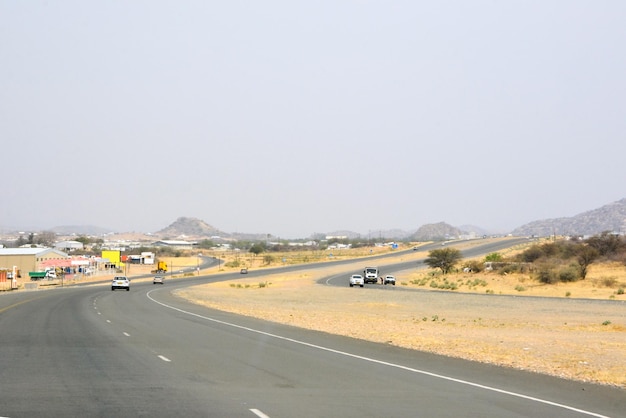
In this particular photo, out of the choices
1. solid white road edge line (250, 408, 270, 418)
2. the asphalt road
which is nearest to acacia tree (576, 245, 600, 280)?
the asphalt road

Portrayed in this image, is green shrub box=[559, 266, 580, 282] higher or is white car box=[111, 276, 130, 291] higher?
white car box=[111, 276, 130, 291]

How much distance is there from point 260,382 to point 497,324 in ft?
80.6

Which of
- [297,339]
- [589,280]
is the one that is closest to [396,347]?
[297,339]

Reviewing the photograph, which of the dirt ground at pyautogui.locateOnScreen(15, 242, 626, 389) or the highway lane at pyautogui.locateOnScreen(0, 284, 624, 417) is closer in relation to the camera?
the highway lane at pyautogui.locateOnScreen(0, 284, 624, 417)

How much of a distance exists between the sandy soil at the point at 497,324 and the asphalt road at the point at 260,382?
1.85 meters

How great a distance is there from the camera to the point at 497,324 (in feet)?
122

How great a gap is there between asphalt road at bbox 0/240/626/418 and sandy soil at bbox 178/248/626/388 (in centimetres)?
A: 185

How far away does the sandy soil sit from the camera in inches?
793

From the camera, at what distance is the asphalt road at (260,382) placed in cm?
1148

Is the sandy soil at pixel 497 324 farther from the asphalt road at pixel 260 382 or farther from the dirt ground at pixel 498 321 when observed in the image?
the asphalt road at pixel 260 382

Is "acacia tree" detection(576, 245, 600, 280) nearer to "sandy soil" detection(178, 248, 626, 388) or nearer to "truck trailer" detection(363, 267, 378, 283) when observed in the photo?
"sandy soil" detection(178, 248, 626, 388)

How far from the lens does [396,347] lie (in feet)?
77.2

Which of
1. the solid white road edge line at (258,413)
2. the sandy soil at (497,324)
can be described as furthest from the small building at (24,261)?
the solid white road edge line at (258,413)

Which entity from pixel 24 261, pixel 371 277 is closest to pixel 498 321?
pixel 371 277
